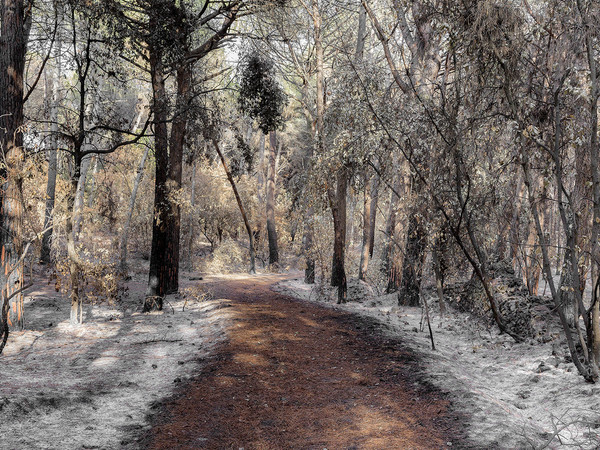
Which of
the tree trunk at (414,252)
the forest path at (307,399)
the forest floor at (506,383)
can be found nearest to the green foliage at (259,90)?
the tree trunk at (414,252)

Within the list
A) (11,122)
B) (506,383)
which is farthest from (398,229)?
(11,122)

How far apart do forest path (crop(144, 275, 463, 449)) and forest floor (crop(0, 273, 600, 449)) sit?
2cm

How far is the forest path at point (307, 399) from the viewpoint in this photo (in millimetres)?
4684

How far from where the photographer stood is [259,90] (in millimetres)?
14914

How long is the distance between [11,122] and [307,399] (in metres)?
7.83

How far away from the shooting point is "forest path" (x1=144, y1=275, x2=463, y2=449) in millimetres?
4684

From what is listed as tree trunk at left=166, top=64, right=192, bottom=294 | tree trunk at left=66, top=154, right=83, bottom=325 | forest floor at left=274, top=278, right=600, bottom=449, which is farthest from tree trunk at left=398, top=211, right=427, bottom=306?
tree trunk at left=66, top=154, right=83, bottom=325

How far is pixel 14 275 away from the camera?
925 centimetres

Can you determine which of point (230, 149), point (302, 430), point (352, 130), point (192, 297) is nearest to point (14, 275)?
point (192, 297)

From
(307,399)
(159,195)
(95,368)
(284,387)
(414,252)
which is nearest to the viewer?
(307,399)

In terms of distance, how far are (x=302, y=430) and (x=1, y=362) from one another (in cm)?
500

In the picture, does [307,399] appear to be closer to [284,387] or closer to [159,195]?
[284,387]

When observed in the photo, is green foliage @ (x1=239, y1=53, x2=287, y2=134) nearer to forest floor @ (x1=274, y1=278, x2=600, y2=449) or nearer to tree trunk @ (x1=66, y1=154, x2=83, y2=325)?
tree trunk @ (x1=66, y1=154, x2=83, y2=325)

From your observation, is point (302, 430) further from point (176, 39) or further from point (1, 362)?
point (176, 39)
